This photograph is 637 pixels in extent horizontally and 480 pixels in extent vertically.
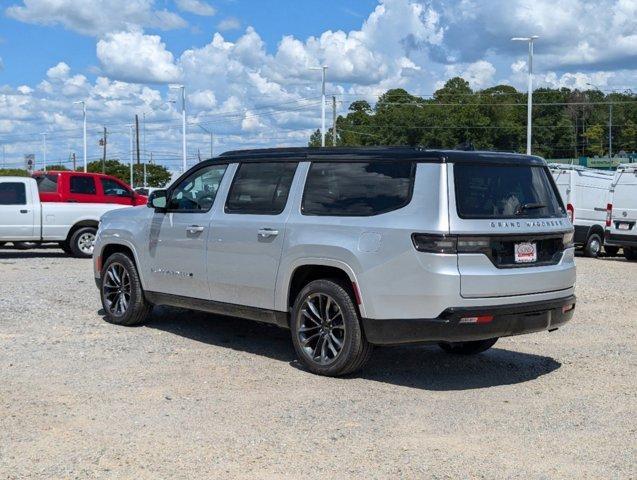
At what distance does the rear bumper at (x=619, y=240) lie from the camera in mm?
20344

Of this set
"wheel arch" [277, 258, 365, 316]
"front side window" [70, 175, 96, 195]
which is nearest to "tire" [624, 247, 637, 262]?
"front side window" [70, 175, 96, 195]

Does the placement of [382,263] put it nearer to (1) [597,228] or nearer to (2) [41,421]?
(2) [41,421]

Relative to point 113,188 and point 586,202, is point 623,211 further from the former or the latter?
point 113,188

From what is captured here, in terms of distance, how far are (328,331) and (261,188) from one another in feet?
5.14

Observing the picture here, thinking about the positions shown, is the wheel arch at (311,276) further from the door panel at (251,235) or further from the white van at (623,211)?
the white van at (623,211)

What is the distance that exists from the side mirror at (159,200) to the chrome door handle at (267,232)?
1.57 metres

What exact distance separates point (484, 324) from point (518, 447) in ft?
4.72

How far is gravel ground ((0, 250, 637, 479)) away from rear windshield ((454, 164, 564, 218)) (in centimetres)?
142

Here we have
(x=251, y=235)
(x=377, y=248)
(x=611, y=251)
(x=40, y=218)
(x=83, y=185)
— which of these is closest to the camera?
(x=377, y=248)

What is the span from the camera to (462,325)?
679 centimetres

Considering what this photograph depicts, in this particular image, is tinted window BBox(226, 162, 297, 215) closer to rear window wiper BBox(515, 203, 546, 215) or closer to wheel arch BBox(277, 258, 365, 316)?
wheel arch BBox(277, 258, 365, 316)

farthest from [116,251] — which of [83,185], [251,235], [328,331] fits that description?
[83,185]

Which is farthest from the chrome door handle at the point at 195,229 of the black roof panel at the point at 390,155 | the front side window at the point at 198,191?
the black roof panel at the point at 390,155

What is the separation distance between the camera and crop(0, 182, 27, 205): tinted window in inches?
733
